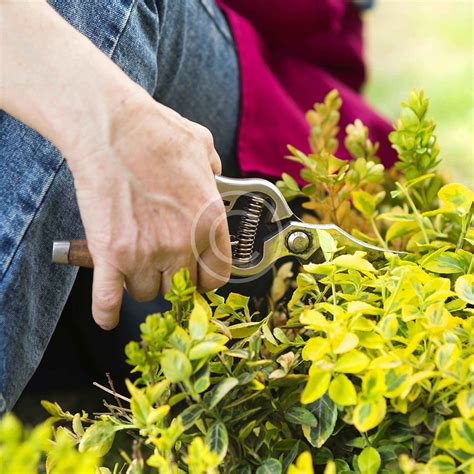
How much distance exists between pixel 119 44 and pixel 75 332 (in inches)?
29.3

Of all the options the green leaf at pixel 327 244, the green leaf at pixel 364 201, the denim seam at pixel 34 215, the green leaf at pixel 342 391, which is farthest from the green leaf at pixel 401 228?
the denim seam at pixel 34 215

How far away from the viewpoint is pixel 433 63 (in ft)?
9.39

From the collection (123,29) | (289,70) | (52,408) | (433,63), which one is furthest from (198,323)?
(433,63)

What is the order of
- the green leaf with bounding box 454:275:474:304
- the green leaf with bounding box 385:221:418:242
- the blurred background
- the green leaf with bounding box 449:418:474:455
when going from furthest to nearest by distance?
1. the blurred background
2. the green leaf with bounding box 385:221:418:242
3. the green leaf with bounding box 454:275:474:304
4. the green leaf with bounding box 449:418:474:455

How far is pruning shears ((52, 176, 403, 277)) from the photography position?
100 cm

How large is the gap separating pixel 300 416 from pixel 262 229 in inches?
12.2

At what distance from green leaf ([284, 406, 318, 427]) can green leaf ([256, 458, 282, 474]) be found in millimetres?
52

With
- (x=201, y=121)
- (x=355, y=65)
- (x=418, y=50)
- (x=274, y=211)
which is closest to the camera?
(x=274, y=211)

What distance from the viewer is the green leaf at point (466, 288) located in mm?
860

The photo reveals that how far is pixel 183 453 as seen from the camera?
79 centimetres

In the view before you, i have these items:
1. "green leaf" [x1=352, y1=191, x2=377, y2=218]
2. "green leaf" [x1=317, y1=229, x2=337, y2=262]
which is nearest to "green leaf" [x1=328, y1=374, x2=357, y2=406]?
"green leaf" [x1=317, y1=229, x2=337, y2=262]

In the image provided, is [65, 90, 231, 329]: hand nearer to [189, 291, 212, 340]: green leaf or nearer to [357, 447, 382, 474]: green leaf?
[189, 291, 212, 340]: green leaf

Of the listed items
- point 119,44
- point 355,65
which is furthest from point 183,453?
point 355,65

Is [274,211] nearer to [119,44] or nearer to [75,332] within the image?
[119,44]
